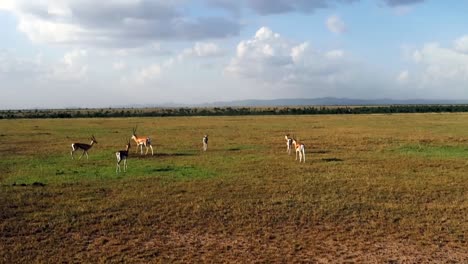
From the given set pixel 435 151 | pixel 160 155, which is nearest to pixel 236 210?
pixel 160 155

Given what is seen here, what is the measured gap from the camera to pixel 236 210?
13.5m

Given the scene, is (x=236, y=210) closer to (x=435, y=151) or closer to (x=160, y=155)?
(x=160, y=155)

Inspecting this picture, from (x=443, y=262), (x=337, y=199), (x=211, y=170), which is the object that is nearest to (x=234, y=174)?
(x=211, y=170)

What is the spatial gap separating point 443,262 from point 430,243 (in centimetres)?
110

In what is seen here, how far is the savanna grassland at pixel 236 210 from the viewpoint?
33.5 ft

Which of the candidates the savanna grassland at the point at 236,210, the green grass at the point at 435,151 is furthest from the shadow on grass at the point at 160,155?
the green grass at the point at 435,151

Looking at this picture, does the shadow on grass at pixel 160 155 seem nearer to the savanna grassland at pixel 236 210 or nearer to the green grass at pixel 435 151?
the savanna grassland at pixel 236 210

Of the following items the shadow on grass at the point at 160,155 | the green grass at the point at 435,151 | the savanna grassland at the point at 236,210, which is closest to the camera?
the savanna grassland at the point at 236,210

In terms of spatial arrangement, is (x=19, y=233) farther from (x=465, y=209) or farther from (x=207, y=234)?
(x=465, y=209)

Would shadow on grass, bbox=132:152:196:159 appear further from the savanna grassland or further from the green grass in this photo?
the green grass

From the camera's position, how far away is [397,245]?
1055 cm

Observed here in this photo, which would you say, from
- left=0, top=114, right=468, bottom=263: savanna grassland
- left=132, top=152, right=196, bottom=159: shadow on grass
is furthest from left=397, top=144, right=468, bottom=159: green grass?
left=132, top=152, right=196, bottom=159: shadow on grass

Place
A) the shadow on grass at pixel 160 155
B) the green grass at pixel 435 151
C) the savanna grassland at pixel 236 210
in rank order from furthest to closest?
the shadow on grass at pixel 160 155 → the green grass at pixel 435 151 → the savanna grassland at pixel 236 210

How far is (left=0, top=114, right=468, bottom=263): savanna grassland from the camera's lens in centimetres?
1022
